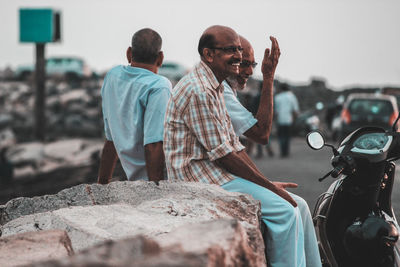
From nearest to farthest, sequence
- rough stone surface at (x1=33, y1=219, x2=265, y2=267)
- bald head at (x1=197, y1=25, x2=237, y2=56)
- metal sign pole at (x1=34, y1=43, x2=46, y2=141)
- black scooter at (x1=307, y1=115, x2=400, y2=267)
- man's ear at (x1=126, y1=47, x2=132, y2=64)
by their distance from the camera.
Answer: rough stone surface at (x1=33, y1=219, x2=265, y2=267), bald head at (x1=197, y1=25, x2=237, y2=56), black scooter at (x1=307, y1=115, x2=400, y2=267), man's ear at (x1=126, y1=47, x2=132, y2=64), metal sign pole at (x1=34, y1=43, x2=46, y2=141)

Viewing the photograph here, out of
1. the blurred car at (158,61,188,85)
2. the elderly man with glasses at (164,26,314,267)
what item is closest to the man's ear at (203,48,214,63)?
the elderly man with glasses at (164,26,314,267)

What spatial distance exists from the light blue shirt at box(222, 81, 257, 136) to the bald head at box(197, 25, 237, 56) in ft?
1.10

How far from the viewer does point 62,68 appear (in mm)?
40906

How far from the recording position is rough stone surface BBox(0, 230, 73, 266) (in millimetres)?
2533

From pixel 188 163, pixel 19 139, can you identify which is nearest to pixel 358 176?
pixel 188 163

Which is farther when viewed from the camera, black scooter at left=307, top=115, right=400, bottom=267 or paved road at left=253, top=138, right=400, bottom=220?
paved road at left=253, top=138, right=400, bottom=220

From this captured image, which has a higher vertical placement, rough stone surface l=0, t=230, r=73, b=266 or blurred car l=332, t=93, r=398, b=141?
rough stone surface l=0, t=230, r=73, b=266

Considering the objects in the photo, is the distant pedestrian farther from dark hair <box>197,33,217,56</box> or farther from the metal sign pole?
dark hair <box>197,33,217,56</box>

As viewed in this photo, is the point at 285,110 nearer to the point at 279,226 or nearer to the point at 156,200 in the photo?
the point at 279,226

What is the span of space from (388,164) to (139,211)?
1816 mm

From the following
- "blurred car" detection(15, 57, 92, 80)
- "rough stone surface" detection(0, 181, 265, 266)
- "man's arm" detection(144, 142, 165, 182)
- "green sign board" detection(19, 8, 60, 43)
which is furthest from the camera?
"blurred car" detection(15, 57, 92, 80)

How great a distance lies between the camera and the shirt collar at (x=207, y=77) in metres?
3.49

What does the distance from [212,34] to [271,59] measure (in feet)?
1.31

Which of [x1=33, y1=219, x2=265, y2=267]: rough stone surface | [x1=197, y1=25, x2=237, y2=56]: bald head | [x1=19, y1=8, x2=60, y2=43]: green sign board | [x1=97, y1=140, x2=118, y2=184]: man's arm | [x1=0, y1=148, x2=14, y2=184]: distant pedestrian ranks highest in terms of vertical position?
[x1=197, y1=25, x2=237, y2=56]: bald head
